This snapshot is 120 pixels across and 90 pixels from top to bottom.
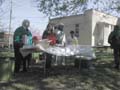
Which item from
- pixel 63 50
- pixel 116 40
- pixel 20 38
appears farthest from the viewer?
pixel 116 40

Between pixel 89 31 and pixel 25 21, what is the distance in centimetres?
3244

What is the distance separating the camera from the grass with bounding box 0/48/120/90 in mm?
10422

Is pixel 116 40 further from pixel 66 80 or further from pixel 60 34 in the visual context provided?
pixel 66 80

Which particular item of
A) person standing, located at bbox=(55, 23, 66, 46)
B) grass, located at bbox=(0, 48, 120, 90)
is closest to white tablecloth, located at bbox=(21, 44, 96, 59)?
grass, located at bbox=(0, 48, 120, 90)

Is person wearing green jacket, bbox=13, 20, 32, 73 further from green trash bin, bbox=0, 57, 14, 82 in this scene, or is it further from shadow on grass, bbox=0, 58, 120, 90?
green trash bin, bbox=0, 57, 14, 82

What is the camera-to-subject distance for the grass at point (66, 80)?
34.2 feet

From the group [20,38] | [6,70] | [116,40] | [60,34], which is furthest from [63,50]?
[116,40]

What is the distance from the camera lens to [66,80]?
1148cm

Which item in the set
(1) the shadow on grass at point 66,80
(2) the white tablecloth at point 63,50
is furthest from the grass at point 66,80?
(2) the white tablecloth at point 63,50

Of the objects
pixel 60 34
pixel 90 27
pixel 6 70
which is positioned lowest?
pixel 6 70

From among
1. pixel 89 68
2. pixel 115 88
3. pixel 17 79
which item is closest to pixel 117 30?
pixel 89 68

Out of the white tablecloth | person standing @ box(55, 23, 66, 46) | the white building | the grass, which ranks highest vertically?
the white building

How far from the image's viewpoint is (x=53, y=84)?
35.6 ft

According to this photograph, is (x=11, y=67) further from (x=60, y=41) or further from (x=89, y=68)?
(x=89, y=68)
